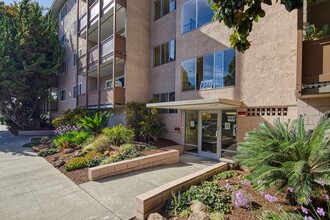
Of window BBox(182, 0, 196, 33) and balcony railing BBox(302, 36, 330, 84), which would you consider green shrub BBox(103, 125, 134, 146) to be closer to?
window BBox(182, 0, 196, 33)

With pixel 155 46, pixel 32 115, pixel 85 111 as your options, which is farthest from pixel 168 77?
pixel 32 115

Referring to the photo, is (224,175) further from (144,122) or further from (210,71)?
(144,122)

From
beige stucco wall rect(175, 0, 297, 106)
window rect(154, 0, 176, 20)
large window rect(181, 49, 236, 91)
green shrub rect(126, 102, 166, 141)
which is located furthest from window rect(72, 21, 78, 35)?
beige stucco wall rect(175, 0, 297, 106)

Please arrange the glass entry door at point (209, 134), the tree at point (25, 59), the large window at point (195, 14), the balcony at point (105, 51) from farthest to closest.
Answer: the tree at point (25, 59) → the balcony at point (105, 51) → the large window at point (195, 14) → the glass entry door at point (209, 134)

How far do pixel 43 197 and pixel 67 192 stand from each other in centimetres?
62

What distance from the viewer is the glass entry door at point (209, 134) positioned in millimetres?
A: 10597

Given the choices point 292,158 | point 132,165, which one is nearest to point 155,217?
point 292,158

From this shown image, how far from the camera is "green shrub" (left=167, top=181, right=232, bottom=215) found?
4.52 m

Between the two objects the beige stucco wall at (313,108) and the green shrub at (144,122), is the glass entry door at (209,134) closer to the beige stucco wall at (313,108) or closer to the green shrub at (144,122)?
the green shrub at (144,122)

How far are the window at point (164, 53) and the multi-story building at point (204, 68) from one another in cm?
7

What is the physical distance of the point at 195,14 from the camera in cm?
1183

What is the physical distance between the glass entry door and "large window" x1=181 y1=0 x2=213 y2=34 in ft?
18.0

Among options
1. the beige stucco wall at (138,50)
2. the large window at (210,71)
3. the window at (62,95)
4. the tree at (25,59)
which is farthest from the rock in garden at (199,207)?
the window at (62,95)

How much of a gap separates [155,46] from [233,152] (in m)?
9.78
